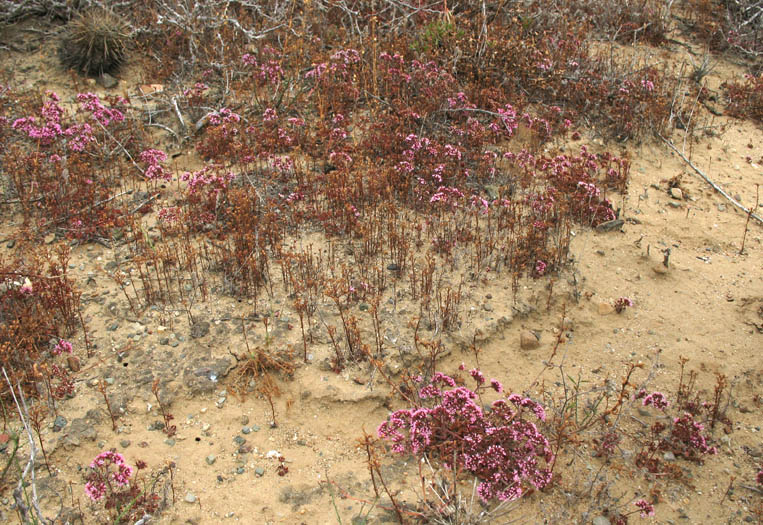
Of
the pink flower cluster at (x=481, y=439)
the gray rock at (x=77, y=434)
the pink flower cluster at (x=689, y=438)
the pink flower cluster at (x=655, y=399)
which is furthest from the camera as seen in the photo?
the pink flower cluster at (x=655, y=399)

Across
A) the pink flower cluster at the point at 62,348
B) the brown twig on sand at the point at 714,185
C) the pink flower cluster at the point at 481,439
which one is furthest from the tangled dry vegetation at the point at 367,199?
the brown twig on sand at the point at 714,185

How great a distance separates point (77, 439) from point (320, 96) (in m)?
5.17

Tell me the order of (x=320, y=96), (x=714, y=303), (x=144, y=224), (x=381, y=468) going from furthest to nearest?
(x=320, y=96) → (x=144, y=224) → (x=714, y=303) → (x=381, y=468)

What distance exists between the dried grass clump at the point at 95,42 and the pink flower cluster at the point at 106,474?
21.2 feet

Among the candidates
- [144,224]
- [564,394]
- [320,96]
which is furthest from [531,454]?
[320,96]

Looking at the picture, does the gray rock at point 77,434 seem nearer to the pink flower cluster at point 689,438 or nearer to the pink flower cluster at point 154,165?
the pink flower cluster at point 154,165

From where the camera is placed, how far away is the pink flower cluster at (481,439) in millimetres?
4363

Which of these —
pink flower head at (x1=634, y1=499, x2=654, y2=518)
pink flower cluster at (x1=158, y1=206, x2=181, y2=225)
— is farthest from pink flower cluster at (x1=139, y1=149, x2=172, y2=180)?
pink flower head at (x1=634, y1=499, x2=654, y2=518)

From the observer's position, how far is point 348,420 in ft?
16.3

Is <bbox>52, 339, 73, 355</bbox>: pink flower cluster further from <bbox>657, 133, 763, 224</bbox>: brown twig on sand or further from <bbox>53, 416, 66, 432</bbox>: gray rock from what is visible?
<bbox>657, 133, 763, 224</bbox>: brown twig on sand

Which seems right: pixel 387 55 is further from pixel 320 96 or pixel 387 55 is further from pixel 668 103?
pixel 668 103

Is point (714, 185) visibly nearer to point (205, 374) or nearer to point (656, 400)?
point (656, 400)

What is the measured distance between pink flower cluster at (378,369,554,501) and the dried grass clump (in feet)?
23.1

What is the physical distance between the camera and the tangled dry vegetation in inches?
181
